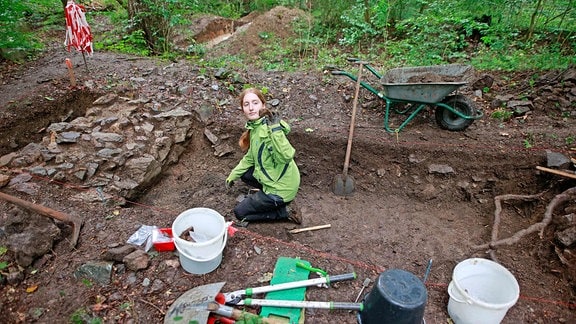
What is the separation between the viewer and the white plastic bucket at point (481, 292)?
2154mm

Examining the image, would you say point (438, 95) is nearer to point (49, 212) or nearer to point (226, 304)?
point (226, 304)

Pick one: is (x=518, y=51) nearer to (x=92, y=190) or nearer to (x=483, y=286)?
(x=483, y=286)

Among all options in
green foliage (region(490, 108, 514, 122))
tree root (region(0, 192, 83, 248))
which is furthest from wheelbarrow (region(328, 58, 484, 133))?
tree root (region(0, 192, 83, 248))

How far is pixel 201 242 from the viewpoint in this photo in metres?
2.50

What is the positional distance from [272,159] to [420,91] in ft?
7.62

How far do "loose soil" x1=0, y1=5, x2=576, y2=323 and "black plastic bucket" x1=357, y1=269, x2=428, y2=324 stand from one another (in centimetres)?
32

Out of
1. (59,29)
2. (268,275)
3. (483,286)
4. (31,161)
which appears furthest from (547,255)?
(59,29)

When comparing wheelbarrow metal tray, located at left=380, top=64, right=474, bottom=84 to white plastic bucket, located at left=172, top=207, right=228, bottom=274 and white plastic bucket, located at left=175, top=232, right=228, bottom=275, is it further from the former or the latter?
white plastic bucket, located at left=175, top=232, right=228, bottom=275

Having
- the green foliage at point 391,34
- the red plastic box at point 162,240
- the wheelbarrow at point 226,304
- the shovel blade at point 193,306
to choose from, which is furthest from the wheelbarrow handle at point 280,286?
the green foliage at point 391,34

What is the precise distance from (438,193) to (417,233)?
0.79 m

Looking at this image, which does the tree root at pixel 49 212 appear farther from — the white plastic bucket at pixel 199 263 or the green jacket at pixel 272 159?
the green jacket at pixel 272 159

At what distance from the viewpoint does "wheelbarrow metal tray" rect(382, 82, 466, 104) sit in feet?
13.3

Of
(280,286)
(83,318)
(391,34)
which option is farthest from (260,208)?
(391,34)

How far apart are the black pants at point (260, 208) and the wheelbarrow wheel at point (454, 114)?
2.70 m
